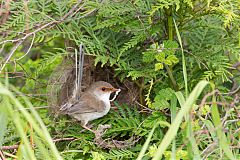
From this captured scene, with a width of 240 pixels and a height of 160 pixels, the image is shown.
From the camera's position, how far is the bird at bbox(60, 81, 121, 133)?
4.10 m

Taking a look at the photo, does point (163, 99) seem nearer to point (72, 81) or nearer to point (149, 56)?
point (149, 56)

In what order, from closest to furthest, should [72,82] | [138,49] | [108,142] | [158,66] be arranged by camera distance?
1. [158,66]
2. [108,142]
3. [138,49]
4. [72,82]

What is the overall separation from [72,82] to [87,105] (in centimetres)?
28

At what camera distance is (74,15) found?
14.0 ft

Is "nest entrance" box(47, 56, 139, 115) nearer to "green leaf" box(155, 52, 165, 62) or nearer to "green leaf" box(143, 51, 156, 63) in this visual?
"green leaf" box(143, 51, 156, 63)

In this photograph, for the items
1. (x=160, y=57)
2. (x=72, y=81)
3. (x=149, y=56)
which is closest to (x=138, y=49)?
(x=149, y=56)

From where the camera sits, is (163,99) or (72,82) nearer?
(163,99)

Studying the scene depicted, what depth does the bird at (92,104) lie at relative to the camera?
13.5 ft

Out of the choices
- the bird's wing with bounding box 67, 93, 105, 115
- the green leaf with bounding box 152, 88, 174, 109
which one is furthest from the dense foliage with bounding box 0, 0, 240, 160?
the bird's wing with bounding box 67, 93, 105, 115

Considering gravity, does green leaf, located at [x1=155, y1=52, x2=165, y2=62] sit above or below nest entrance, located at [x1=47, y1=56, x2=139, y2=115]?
above

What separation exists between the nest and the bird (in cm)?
13

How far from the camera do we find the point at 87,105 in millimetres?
4164

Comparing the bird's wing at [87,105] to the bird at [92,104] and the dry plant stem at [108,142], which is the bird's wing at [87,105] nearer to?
the bird at [92,104]

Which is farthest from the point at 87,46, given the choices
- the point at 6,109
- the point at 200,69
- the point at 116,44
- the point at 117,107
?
the point at 6,109
